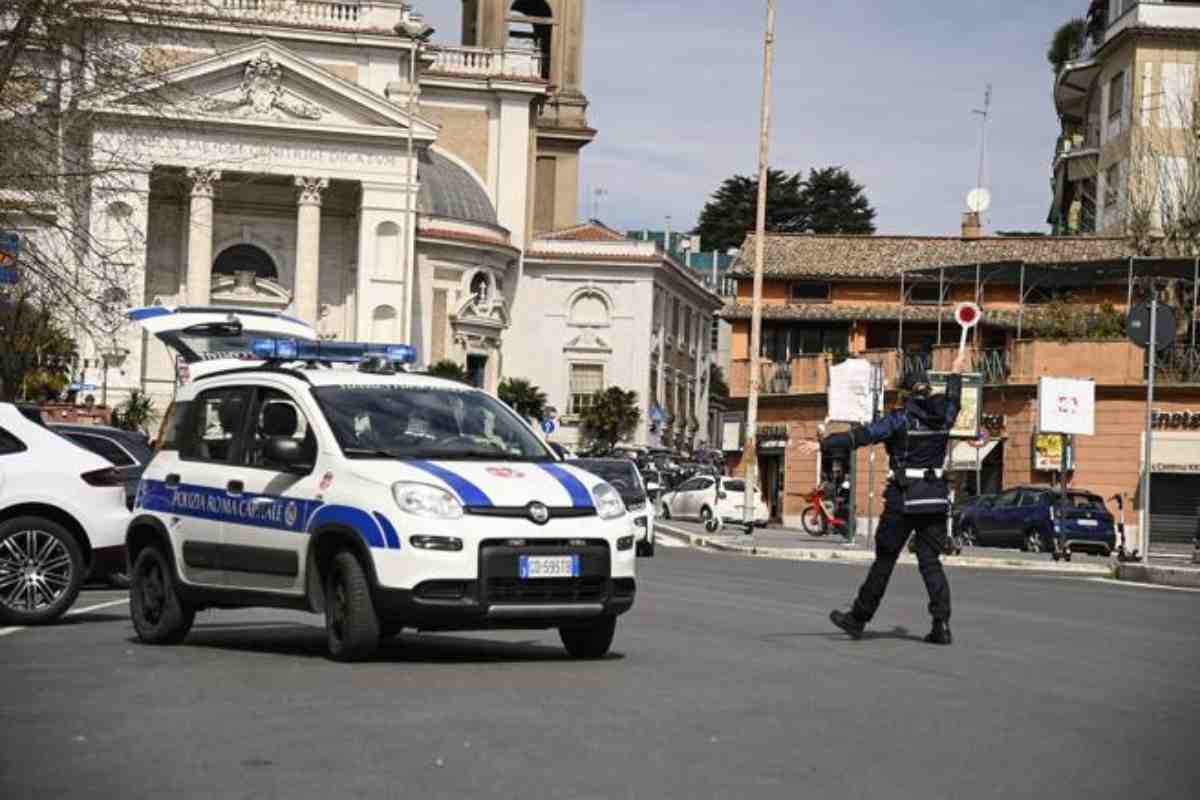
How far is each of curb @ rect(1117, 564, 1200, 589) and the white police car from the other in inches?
686

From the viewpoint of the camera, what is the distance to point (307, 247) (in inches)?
3703

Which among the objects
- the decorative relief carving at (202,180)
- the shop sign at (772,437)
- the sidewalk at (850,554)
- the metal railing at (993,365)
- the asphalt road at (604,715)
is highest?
the decorative relief carving at (202,180)

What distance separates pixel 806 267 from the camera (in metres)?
70.2

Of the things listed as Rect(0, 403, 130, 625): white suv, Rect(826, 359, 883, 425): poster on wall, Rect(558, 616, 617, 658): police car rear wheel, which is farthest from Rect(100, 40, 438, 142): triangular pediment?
Rect(558, 616, 617, 658): police car rear wheel

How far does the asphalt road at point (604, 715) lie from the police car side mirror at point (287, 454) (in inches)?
44.0

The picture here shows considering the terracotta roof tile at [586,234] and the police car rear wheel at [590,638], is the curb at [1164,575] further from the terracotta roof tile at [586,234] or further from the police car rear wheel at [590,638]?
the terracotta roof tile at [586,234]

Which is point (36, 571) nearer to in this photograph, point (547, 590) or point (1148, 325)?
point (547, 590)

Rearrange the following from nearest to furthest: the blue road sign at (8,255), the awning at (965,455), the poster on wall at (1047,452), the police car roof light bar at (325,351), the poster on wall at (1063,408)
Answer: the police car roof light bar at (325,351) → the blue road sign at (8,255) → the poster on wall at (1063,408) → the poster on wall at (1047,452) → the awning at (965,455)

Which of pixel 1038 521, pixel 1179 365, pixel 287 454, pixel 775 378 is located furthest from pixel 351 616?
pixel 775 378

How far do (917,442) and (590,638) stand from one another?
140 inches

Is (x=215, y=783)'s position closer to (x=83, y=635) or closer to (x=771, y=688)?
(x=771, y=688)

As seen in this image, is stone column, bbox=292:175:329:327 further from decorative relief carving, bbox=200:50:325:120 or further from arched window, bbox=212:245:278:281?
decorative relief carving, bbox=200:50:325:120

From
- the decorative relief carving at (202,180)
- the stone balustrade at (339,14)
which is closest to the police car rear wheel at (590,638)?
the decorative relief carving at (202,180)

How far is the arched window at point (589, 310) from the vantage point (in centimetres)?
11025
